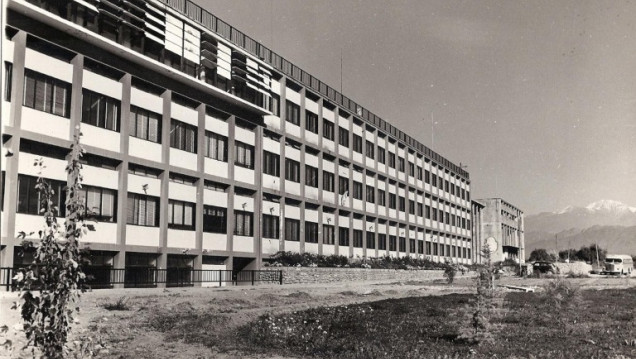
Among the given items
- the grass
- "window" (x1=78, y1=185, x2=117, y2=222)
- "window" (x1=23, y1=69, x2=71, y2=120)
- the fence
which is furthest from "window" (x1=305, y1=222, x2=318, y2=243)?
the grass

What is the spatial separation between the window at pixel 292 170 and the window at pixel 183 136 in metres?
11.9

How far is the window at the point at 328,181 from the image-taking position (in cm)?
5653

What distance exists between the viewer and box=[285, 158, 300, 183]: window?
50031mm

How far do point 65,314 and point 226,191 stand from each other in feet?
117

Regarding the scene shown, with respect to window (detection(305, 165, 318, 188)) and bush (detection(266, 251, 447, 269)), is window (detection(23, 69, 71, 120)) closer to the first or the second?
bush (detection(266, 251, 447, 269))

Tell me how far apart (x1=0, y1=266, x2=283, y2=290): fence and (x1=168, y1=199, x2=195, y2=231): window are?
267 cm

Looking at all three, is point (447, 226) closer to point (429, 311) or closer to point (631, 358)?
point (429, 311)

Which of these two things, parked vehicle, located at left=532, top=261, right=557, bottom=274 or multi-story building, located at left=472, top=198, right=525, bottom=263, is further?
multi-story building, located at left=472, top=198, right=525, bottom=263

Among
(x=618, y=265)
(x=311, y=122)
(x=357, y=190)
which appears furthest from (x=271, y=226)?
(x=618, y=265)

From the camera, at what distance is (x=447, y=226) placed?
93750 millimetres

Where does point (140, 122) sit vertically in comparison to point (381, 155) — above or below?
below

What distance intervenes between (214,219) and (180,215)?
3.57 metres

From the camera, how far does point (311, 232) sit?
53469mm

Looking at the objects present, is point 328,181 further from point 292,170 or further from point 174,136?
point 174,136
